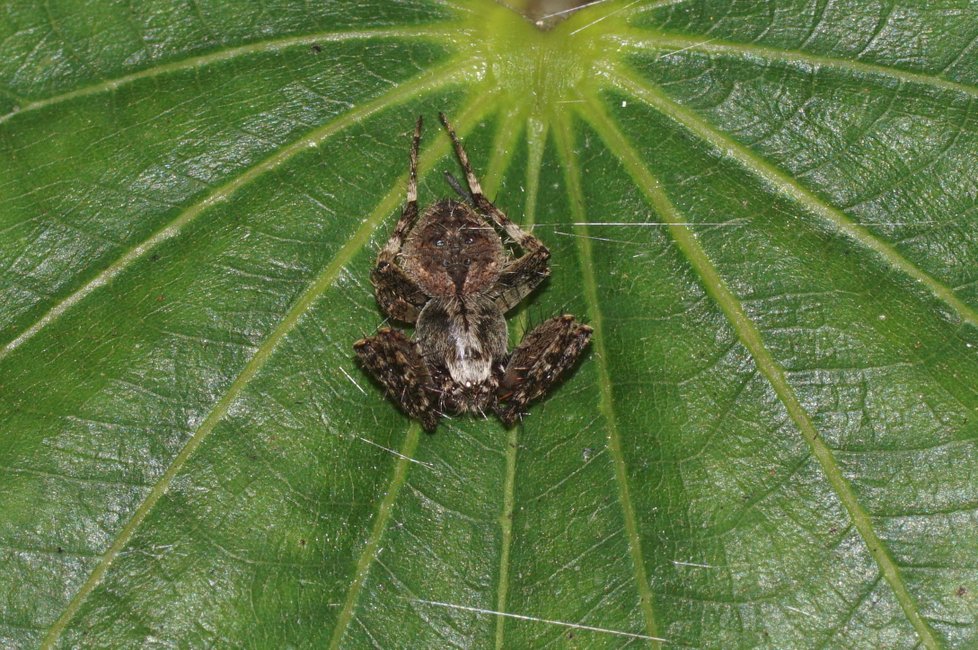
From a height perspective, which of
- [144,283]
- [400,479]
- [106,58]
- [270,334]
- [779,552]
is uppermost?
[106,58]

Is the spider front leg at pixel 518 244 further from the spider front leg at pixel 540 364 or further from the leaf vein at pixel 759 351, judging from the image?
the leaf vein at pixel 759 351

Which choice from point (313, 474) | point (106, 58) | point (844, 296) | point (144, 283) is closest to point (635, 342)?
point (844, 296)

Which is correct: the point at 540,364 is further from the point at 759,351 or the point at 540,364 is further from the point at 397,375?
the point at 759,351

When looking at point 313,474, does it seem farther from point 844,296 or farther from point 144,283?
point 844,296

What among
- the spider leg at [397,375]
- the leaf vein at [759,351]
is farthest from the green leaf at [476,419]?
the spider leg at [397,375]

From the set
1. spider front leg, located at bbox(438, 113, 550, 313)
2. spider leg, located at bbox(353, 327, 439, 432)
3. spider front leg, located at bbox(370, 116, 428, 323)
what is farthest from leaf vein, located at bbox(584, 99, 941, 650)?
spider leg, located at bbox(353, 327, 439, 432)

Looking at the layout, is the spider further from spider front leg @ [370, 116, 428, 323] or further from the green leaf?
the green leaf

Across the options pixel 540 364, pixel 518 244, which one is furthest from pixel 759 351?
pixel 518 244
